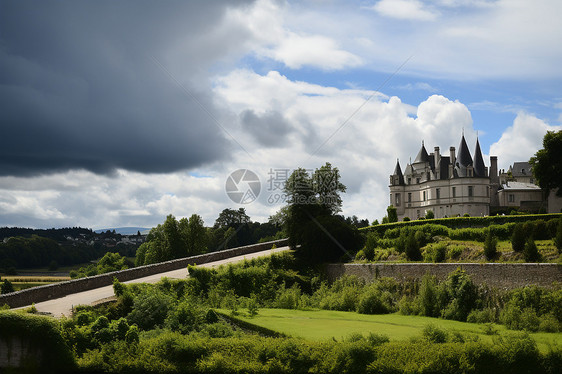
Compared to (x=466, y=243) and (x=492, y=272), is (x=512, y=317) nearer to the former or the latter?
(x=492, y=272)

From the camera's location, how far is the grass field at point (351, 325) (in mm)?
20052

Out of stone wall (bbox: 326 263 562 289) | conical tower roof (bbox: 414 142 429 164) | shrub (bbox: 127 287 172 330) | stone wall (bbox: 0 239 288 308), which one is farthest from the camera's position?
conical tower roof (bbox: 414 142 429 164)

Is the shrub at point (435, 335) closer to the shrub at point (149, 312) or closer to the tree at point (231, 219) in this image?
the shrub at point (149, 312)

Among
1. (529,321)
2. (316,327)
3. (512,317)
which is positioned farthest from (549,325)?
(316,327)

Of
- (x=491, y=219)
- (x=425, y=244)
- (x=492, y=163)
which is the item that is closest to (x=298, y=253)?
(x=425, y=244)

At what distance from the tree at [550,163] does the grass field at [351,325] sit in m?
29.8

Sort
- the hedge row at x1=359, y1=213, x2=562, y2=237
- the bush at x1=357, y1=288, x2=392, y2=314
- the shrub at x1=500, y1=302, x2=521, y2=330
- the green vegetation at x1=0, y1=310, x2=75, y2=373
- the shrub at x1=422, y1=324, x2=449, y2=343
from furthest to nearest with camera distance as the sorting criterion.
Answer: the hedge row at x1=359, y1=213, x2=562, y2=237 < the bush at x1=357, y1=288, x2=392, y2=314 < the shrub at x1=500, y1=302, x2=521, y2=330 < the shrub at x1=422, y1=324, x2=449, y2=343 < the green vegetation at x1=0, y1=310, x2=75, y2=373

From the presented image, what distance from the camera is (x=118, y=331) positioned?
61.3ft

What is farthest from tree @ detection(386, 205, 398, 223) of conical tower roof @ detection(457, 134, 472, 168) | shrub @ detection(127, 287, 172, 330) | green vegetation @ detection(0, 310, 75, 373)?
green vegetation @ detection(0, 310, 75, 373)

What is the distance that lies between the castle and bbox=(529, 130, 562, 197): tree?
6065mm

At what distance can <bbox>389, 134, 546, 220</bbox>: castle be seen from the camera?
202 ft

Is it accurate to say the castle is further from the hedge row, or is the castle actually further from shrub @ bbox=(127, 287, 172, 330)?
shrub @ bbox=(127, 287, 172, 330)

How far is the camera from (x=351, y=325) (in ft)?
74.6

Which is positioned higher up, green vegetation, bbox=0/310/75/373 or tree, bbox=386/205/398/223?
tree, bbox=386/205/398/223
